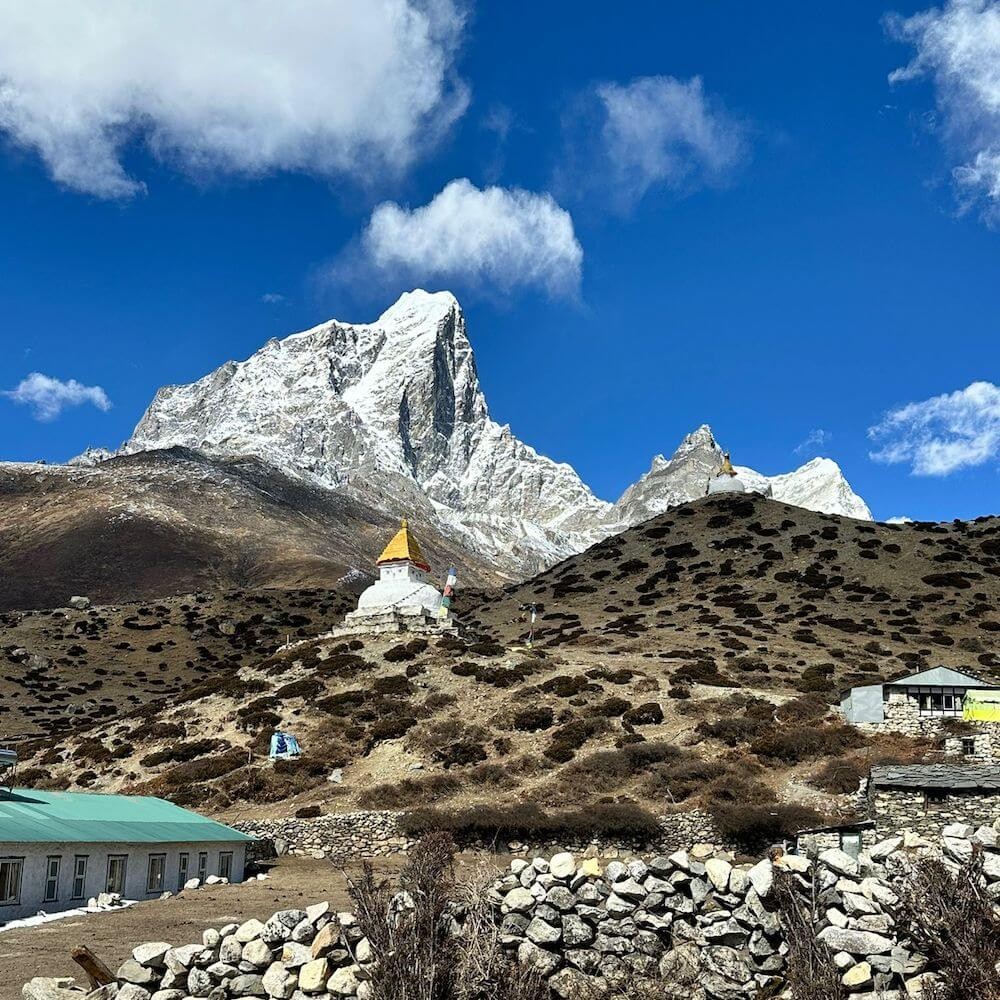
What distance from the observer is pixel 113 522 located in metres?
172

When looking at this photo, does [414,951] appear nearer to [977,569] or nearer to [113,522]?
[977,569]

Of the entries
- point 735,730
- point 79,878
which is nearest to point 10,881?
point 79,878

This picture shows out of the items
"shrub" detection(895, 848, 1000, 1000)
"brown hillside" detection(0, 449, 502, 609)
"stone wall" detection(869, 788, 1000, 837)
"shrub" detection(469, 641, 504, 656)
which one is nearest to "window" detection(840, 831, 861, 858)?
"stone wall" detection(869, 788, 1000, 837)

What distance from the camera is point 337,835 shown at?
109 ft

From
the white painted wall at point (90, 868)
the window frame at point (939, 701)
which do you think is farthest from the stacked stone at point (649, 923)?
the window frame at point (939, 701)

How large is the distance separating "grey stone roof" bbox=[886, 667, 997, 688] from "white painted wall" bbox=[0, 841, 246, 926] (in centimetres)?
2637

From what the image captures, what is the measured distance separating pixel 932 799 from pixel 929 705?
Result: 50.9ft

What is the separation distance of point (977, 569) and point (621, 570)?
101 feet

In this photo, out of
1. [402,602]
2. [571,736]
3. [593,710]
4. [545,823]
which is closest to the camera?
[545,823]

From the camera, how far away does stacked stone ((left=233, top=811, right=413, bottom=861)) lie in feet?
107

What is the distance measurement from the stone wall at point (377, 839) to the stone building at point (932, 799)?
26.1 feet

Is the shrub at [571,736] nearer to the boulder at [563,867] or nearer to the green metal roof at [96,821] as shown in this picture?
the green metal roof at [96,821]

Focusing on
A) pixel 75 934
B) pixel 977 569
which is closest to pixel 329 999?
pixel 75 934

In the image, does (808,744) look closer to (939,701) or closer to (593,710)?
(939,701)
